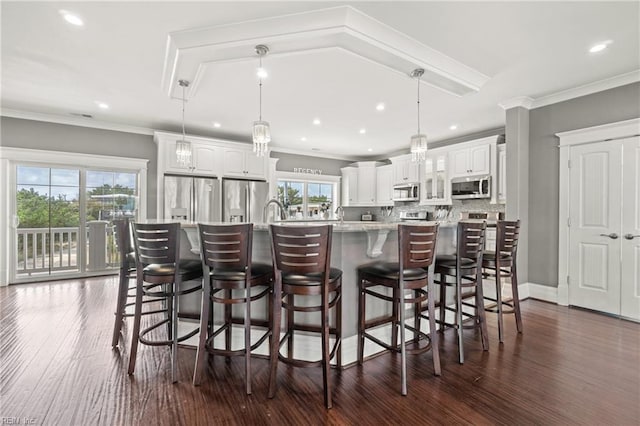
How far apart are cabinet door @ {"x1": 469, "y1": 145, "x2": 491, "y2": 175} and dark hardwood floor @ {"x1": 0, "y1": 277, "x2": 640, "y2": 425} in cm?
298

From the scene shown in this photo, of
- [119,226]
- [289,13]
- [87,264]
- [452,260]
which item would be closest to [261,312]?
[119,226]

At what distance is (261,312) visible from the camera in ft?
8.16

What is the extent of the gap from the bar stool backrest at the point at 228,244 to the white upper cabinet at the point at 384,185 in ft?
18.7

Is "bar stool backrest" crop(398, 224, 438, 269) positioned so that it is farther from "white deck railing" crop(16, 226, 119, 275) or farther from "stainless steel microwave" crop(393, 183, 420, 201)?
"white deck railing" crop(16, 226, 119, 275)

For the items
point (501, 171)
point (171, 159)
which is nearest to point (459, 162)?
point (501, 171)

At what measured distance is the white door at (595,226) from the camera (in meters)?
3.41

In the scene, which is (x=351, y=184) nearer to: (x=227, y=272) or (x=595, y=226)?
(x=595, y=226)

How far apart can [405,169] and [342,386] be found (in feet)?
18.3

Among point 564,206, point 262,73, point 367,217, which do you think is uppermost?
point 262,73

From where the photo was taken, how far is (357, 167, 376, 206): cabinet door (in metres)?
7.64

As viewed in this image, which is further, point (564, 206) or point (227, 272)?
point (564, 206)

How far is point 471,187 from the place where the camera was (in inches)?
209

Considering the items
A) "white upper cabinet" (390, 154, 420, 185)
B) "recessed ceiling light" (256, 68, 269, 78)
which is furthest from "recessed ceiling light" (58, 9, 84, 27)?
"white upper cabinet" (390, 154, 420, 185)

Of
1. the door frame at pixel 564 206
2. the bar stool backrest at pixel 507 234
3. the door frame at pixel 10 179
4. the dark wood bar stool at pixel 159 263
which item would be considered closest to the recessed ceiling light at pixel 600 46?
the door frame at pixel 564 206
